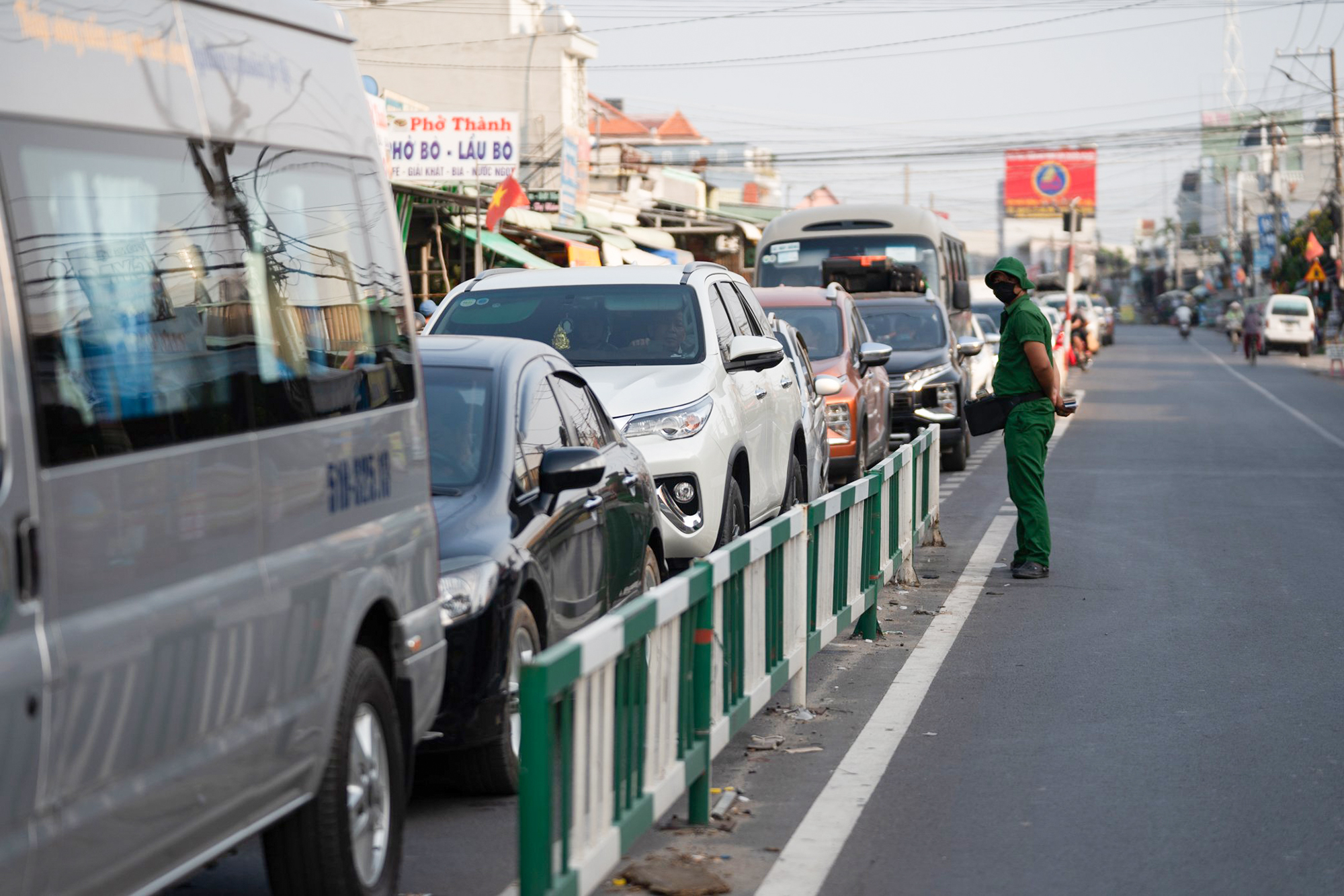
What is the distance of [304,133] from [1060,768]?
3.66 meters

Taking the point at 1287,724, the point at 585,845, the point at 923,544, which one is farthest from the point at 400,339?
the point at 923,544

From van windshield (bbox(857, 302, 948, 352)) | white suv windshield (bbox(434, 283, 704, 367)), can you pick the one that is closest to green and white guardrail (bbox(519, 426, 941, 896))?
white suv windshield (bbox(434, 283, 704, 367))

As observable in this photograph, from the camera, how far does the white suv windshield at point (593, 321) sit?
1008 cm

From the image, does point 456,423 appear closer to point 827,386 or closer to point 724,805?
point 724,805

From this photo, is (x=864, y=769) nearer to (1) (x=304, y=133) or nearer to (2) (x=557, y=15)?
(1) (x=304, y=133)

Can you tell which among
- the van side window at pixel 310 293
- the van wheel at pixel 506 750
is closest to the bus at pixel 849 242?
the van wheel at pixel 506 750

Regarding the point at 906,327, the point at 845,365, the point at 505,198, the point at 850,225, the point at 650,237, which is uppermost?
the point at 650,237

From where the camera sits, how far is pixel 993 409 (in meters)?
11.1

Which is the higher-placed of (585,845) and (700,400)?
(700,400)

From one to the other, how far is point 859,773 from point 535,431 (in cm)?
175

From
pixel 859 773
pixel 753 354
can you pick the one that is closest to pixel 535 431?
pixel 859 773

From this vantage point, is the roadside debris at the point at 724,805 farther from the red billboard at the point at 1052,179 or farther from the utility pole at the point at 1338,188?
the red billboard at the point at 1052,179

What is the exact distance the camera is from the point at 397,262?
16.5 ft

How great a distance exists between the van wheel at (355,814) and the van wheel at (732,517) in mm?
4927
